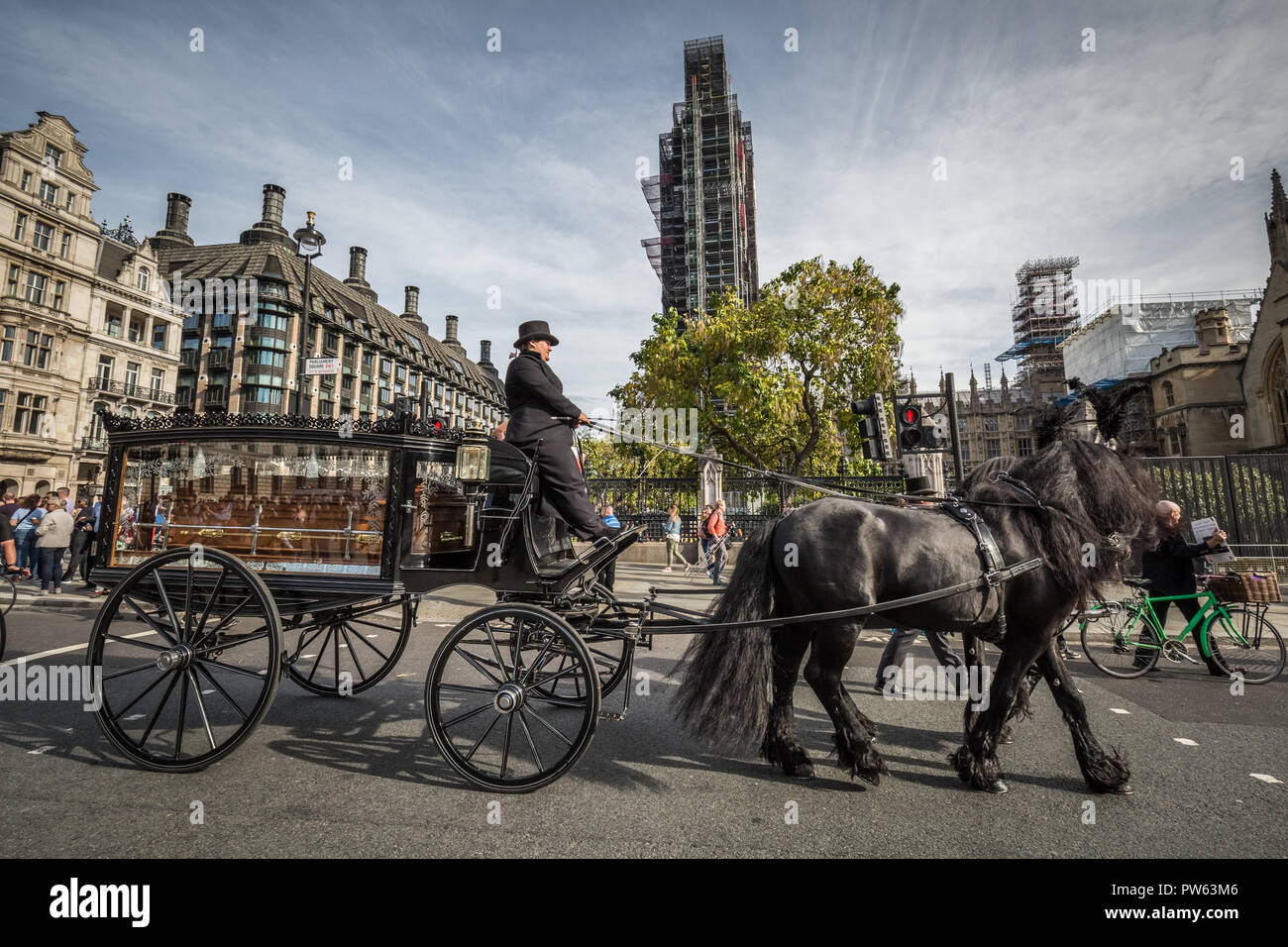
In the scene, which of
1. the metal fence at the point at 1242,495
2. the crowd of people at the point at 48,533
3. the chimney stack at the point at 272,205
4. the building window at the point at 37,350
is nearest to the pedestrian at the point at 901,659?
the metal fence at the point at 1242,495

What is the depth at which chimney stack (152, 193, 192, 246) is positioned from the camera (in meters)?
56.2

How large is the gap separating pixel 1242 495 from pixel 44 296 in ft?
162

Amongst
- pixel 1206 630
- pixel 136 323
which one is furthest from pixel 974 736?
pixel 136 323

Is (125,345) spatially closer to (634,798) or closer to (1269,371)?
(634,798)

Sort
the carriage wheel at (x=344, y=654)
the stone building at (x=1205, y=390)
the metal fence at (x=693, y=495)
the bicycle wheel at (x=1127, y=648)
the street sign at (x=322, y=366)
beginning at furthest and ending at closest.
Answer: the stone building at (x=1205, y=390) < the metal fence at (x=693, y=495) < the street sign at (x=322, y=366) < the bicycle wheel at (x=1127, y=648) < the carriage wheel at (x=344, y=654)

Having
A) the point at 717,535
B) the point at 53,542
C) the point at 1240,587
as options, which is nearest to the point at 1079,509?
the point at 1240,587

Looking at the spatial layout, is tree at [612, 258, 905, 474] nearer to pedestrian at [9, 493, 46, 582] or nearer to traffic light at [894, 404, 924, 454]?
traffic light at [894, 404, 924, 454]

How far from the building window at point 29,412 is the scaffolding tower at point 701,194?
48708 millimetres

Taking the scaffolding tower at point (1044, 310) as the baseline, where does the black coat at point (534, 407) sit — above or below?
below

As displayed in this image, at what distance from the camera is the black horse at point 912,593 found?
11.4 feet

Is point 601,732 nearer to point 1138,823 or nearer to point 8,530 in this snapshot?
point 1138,823

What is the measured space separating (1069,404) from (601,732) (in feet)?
13.9

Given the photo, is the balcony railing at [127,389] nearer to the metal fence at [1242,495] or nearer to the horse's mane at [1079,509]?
the horse's mane at [1079,509]
